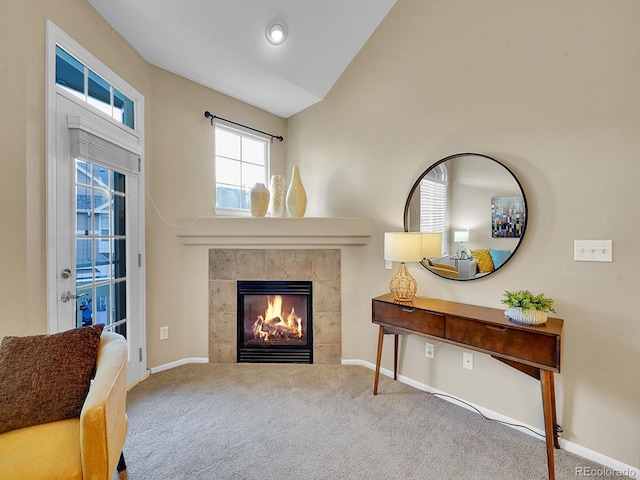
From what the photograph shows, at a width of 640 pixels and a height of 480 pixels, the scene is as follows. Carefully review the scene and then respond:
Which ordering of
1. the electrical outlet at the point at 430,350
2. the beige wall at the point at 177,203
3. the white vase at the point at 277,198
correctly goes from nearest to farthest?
the electrical outlet at the point at 430,350 → the beige wall at the point at 177,203 → the white vase at the point at 277,198

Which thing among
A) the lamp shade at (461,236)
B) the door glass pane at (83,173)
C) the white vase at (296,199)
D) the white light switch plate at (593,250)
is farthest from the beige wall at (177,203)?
the white light switch plate at (593,250)

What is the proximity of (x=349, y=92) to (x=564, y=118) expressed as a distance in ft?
5.98

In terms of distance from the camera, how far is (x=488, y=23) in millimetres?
2014

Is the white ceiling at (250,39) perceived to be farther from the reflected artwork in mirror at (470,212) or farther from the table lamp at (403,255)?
the table lamp at (403,255)

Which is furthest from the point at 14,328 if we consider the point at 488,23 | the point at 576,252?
the point at 488,23

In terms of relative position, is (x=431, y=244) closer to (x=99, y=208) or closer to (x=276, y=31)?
(x=276, y=31)

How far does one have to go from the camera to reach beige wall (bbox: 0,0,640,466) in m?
1.56

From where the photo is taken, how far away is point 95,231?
209 centimetres

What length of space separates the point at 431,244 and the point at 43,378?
2.27 metres

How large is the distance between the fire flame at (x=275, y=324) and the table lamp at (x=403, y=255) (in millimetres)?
1200

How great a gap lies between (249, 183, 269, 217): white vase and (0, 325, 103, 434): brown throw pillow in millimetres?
1811

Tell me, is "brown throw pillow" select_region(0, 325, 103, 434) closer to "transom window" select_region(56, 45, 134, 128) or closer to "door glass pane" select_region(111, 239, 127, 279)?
"door glass pane" select_region(111, 239, 127, 279)

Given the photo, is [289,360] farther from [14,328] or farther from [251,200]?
[14,328]

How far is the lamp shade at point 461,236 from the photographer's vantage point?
2.14 meters
